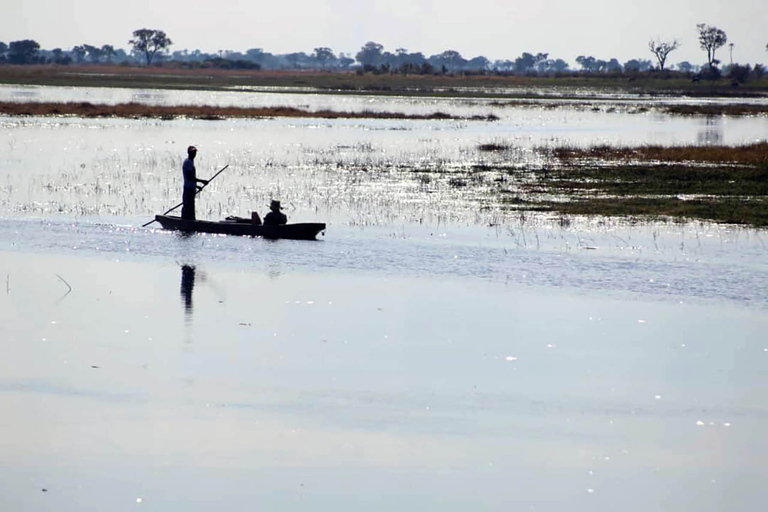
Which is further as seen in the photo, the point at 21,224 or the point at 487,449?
the point at 21,224

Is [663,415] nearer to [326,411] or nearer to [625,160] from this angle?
[326,411]

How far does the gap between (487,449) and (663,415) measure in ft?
9.04

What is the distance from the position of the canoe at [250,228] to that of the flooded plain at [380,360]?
0.31 metres

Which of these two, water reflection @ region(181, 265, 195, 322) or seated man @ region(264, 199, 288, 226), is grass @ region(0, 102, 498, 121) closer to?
seated man @ region(264, 199, 288, 226)

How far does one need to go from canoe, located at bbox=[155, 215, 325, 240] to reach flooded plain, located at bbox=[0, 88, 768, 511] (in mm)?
308

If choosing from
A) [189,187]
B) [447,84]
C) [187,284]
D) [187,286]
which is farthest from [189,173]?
[447,84]

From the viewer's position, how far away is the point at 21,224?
96.0ft

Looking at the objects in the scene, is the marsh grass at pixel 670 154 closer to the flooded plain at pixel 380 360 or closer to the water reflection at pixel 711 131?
the water reflection at pixel 711 131

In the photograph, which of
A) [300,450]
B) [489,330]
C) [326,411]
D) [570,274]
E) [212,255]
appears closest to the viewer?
[300,450]

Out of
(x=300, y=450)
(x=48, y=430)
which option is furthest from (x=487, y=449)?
(x=48, y=430)

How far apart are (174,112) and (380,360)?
61787 millimetres

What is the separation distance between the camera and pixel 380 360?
17000 mm

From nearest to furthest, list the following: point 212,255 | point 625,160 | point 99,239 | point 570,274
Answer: point 570,274 < point 212,255 < point 99,239 < point 625,160

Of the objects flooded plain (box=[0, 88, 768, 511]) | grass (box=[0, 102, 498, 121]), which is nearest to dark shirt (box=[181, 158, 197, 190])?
flooded plain (box=[0, 88, 768, 511])
